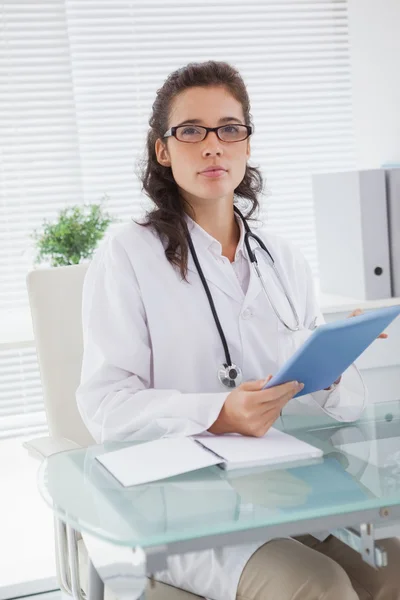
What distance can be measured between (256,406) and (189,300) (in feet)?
1.25

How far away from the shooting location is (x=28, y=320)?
2762 mm

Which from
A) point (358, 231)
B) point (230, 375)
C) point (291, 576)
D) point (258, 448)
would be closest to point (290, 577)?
point (291, 576)

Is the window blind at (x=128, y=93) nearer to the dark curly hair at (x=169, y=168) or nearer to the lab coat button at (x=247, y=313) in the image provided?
the dark curly hair at (x=169, y=168)

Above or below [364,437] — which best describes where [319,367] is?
above

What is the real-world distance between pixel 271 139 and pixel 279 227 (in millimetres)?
345

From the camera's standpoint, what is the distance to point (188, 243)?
1682mm

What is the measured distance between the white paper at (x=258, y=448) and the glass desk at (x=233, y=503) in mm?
20

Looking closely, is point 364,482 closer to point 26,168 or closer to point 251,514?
point 251,514

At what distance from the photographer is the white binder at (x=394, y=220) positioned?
2.48 m

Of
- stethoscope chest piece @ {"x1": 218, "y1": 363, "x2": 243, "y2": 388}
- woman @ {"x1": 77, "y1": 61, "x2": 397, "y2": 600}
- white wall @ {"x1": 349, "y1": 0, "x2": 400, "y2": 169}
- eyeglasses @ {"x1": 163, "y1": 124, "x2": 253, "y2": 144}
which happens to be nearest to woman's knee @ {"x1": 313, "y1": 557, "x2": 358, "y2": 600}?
woman @ {"x1": 77, "y1": 61, "x2": 397, "y2": 600}

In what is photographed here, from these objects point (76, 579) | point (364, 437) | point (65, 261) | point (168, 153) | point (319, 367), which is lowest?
point (76, 579)

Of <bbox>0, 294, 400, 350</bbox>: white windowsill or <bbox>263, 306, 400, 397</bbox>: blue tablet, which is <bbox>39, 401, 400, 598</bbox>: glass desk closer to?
<bbox>263, 306, 400, 397</bbox>: blue tablet

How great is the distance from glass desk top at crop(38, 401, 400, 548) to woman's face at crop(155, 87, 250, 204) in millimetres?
583

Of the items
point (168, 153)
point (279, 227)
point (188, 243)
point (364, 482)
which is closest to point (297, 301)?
point (188, 243)
